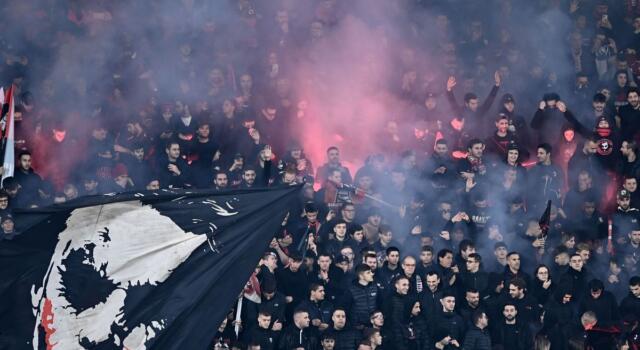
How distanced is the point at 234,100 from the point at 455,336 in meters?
4.66

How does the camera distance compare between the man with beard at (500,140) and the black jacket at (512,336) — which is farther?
the man with beard at (500,140)

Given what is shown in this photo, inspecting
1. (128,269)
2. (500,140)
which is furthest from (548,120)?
(128,269)

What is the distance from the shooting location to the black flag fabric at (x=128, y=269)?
8844mm

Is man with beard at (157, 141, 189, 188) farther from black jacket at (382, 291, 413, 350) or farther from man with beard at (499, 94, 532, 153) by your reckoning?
man with beard at (499, 94, 532, 153)

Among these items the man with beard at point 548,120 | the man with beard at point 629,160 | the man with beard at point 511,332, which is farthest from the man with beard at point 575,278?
the man with beard at point 548,120

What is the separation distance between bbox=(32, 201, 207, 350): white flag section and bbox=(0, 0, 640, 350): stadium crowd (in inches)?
82.3

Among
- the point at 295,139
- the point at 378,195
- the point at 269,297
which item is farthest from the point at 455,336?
the point at 295,139

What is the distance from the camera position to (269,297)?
37.7ft

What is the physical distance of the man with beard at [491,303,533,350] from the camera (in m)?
11.6

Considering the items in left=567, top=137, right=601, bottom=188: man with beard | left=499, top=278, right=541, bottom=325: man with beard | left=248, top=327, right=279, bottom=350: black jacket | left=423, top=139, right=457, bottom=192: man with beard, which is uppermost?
left=567, top=137, right=601, bottom=188: man with beard

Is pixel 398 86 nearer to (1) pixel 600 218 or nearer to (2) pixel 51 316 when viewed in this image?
(1) pixel 600 218

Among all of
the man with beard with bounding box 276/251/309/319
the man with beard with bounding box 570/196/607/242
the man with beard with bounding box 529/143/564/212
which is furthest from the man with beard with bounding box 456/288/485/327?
the man with beard with bounding box 529/143/564/212

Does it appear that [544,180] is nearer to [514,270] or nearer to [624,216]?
[624,216]

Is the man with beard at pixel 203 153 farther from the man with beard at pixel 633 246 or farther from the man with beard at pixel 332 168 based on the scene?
the man with beard at pixel 633 246
